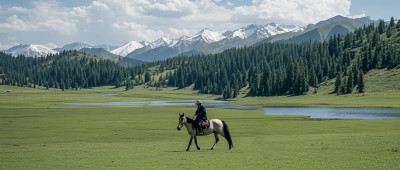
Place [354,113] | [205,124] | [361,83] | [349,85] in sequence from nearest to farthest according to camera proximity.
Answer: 1. [205,124]
2. [354,113]
3. [361,83]
4. [349,85]

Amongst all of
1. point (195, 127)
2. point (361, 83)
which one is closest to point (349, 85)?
point (361, 83)

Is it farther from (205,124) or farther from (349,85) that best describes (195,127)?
(349,85)

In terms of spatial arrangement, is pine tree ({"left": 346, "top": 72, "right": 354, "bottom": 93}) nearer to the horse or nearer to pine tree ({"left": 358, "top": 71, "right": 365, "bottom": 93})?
pine tree ({"left": 358, "top": 71, "right": 365, "bottom": 93})

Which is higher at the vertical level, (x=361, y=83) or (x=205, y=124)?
(x=361, y=83)

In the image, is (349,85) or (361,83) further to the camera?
(349,85)

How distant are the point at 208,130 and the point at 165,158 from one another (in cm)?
535

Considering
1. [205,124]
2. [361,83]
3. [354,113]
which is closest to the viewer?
[205,124]

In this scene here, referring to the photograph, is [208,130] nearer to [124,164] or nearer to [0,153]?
[124,164]

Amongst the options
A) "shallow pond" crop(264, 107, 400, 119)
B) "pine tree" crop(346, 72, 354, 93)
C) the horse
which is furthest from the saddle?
"pine tree" crop(346, 72, 354, 93)

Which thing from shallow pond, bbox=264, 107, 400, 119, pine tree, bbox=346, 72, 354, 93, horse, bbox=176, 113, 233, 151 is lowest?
shallow pond, bbox=264, 107, 400, 119

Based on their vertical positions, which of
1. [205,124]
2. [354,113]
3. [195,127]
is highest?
[205,124]

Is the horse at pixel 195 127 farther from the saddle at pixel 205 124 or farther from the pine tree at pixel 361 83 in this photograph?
the pine tree at pixel 361 83

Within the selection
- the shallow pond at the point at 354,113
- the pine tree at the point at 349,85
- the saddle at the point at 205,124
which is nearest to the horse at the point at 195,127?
the saddle at the point at 205,124

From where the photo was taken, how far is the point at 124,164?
2442 cm
